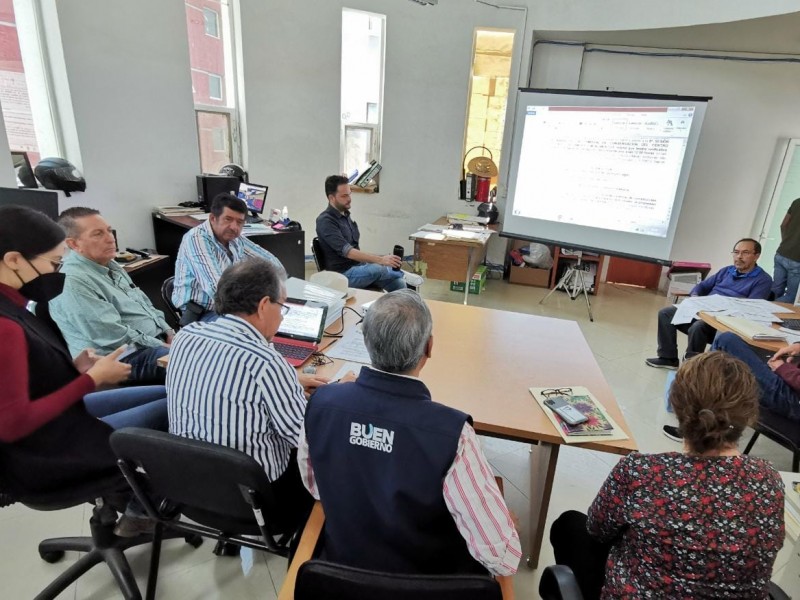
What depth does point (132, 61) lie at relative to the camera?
3.68 m

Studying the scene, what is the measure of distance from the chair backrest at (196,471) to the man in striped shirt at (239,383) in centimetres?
12

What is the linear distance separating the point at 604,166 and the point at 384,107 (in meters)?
2.62

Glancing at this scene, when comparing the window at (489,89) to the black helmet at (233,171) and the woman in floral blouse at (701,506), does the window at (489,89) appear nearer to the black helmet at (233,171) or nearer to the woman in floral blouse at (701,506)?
the black helmet at (233,171)

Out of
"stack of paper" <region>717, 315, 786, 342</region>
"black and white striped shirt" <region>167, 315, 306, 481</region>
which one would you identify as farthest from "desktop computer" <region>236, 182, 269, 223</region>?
"stack of paper" <region>717, 315, 786, 342</region>

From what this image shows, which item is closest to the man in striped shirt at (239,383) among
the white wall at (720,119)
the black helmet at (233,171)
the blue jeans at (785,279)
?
the black helmet at (233,171)

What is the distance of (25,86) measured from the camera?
3.32 m

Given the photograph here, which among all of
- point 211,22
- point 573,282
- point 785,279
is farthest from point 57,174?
point 785,279

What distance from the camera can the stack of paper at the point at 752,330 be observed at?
7.78 feet

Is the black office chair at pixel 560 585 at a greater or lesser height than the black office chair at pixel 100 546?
greater

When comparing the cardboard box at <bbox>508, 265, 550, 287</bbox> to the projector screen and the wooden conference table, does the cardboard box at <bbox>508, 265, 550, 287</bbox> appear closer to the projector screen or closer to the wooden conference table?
the projector screen

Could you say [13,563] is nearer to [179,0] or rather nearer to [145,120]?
[145,120]

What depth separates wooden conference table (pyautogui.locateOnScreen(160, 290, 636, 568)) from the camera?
1.56 meters

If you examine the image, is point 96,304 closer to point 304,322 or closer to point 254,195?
point 304,322

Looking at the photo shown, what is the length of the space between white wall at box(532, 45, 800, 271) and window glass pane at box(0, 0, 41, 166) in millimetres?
4879
